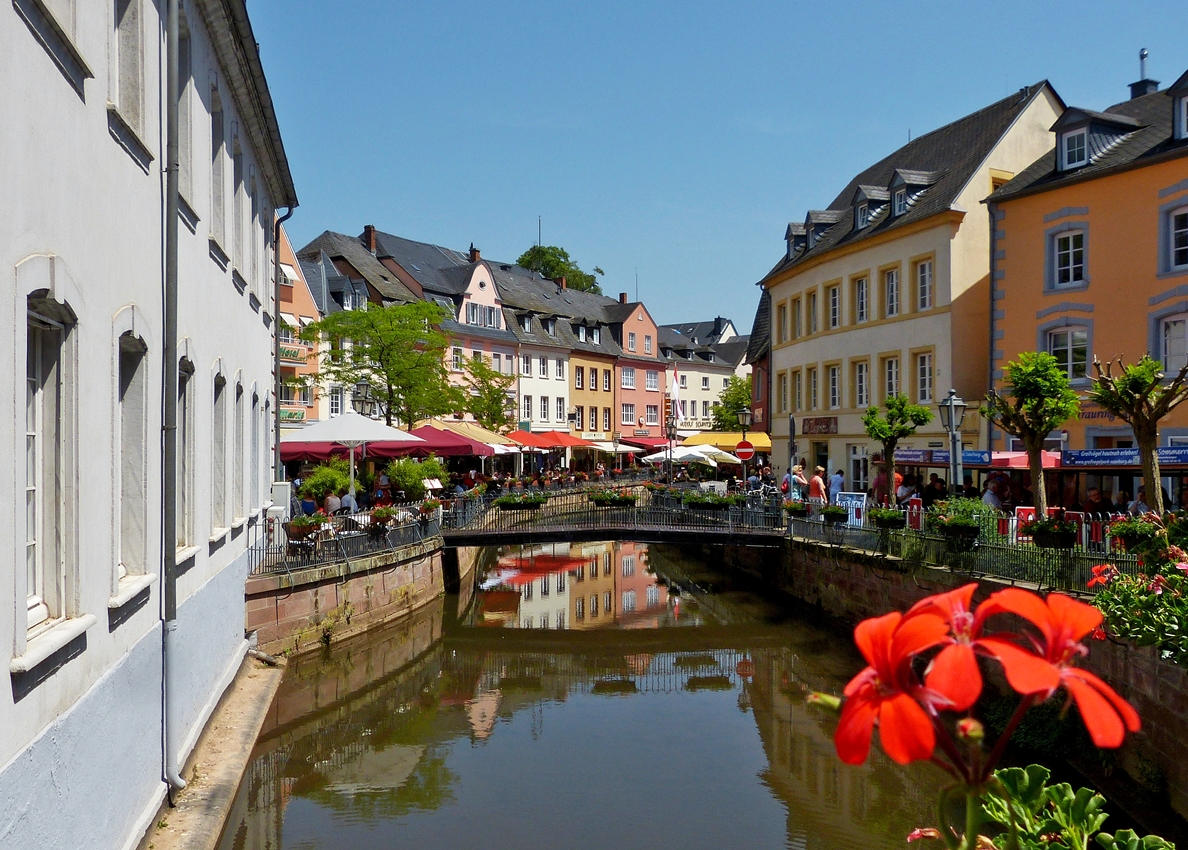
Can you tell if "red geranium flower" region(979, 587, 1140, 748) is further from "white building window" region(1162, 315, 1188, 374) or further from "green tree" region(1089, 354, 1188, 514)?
"white building window" region(1162, 315, 1188, 374)

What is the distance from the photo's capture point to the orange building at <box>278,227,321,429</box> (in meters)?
39.9

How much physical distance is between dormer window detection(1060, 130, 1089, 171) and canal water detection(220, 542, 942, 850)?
12925 millimetres

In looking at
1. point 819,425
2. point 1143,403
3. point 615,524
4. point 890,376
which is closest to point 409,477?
point 615,524

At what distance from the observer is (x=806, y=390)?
36688 mm

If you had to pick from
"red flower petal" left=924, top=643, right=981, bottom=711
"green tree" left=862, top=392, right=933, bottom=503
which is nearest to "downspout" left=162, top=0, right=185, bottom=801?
"red flower petal" left=924, top=643, right=981, bottom=711

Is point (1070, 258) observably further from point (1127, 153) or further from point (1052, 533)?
point (1052, 533)

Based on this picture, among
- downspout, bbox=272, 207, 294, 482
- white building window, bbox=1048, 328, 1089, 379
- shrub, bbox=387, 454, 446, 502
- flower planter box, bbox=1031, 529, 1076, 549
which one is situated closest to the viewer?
flower planter box, bbox=1031, 529, 1076, 549

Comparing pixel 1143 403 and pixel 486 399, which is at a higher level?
pixel 486 399

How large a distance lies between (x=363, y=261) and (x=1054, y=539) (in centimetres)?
4163

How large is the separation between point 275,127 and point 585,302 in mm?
53944

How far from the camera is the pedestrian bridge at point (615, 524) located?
25000mm

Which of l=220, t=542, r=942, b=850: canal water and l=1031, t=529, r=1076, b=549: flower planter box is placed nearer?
l=220, t=542, r=942, b=850: canal water

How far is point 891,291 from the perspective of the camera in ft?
104

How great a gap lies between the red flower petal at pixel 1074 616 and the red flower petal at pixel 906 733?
0.25 meters
